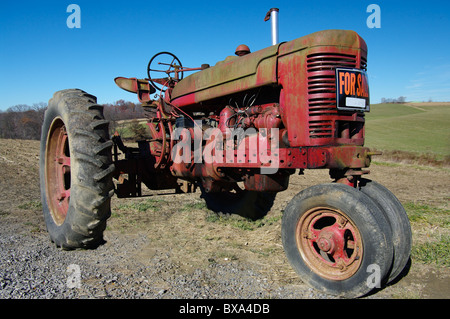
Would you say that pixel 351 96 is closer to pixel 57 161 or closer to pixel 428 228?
pixel 428 228

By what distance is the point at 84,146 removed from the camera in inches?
140

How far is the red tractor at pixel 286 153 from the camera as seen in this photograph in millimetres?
2828

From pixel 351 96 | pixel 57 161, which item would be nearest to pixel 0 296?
pixel 57 161

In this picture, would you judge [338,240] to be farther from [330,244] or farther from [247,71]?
[247,71]

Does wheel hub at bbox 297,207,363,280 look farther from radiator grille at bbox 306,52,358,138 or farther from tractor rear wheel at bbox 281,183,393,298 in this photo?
radiator grille at bbox 306,52,358,138

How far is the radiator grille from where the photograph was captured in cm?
313

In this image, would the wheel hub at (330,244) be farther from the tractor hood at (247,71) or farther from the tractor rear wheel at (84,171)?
the tractor rear wheel at (84,171)

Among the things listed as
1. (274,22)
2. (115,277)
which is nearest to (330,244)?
(115,277)

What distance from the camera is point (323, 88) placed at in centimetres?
312

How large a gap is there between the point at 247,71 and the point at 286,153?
111cm

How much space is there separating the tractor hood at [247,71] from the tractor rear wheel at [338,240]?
50.7 inches

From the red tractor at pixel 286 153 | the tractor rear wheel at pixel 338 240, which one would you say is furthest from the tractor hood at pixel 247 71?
the tractor rear wheel at pixel 338 240

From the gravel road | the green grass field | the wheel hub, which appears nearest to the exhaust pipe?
the wheel hub

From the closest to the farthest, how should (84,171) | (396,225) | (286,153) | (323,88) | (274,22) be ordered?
(396,225), (323,88), (286,153), (84,171), (274,22)
